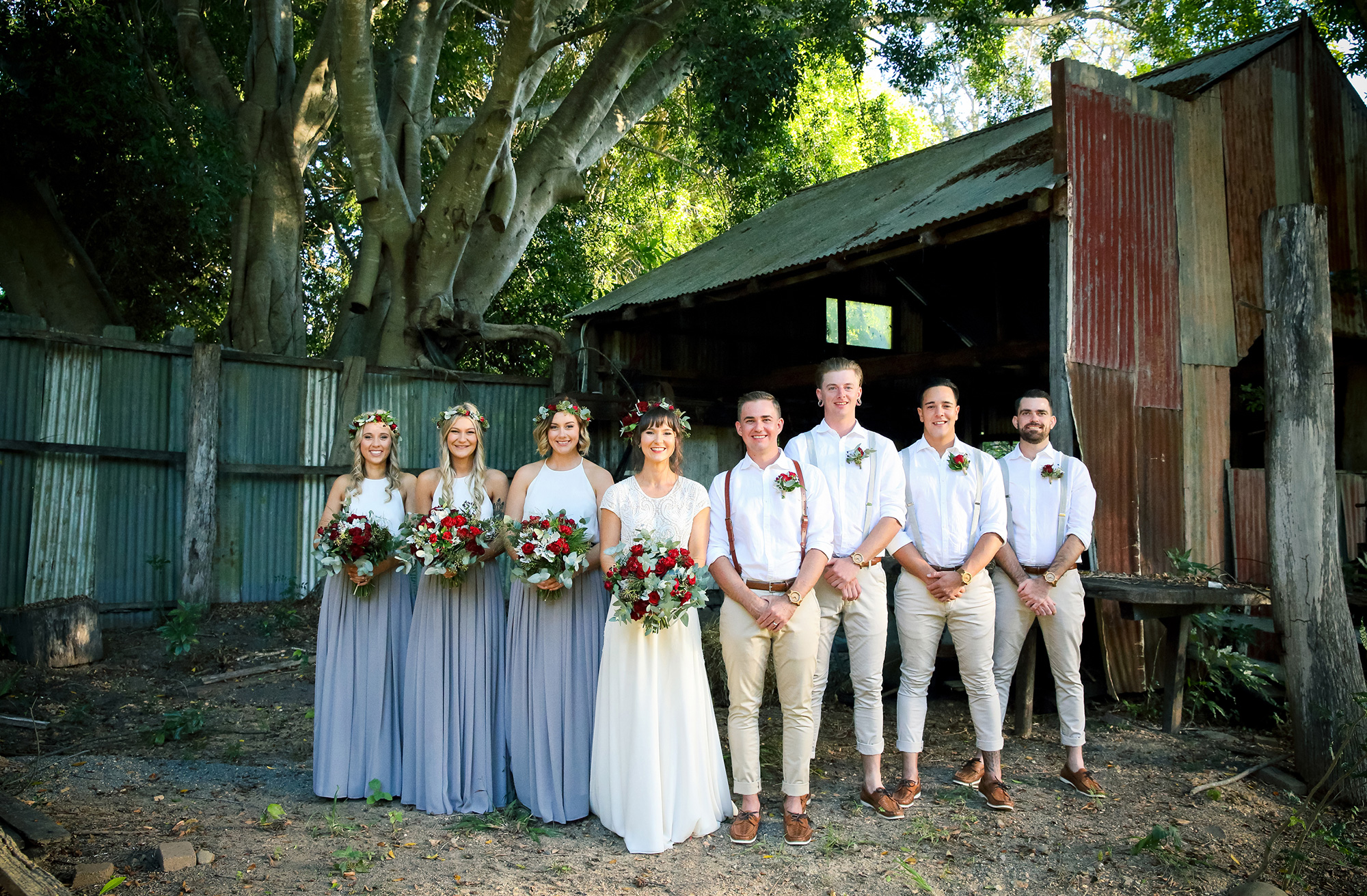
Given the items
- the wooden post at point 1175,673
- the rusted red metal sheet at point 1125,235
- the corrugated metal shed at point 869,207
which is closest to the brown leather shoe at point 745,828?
the wooden post at point 1175,673

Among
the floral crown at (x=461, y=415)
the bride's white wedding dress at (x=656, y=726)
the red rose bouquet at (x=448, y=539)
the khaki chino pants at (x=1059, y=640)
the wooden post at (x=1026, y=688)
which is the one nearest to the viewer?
the bride's white wedding dress at (x=656, y=726)

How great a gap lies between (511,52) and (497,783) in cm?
766

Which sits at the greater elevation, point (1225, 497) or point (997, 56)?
point (997, 56)

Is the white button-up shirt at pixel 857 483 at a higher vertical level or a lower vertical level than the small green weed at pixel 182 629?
higher

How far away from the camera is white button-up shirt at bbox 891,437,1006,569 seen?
4.82 metres

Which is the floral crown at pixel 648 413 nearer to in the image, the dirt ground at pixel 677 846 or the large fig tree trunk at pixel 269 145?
the dirt ground at pixel 677 846

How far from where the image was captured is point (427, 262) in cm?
1048

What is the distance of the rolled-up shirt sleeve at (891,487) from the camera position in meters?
4.59

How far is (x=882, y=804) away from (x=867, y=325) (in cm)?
911

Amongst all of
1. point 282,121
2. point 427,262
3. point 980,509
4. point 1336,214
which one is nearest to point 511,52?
point 427,262

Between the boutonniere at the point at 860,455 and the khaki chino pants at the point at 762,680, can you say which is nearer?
the khaki chino pants at the point at 762,680

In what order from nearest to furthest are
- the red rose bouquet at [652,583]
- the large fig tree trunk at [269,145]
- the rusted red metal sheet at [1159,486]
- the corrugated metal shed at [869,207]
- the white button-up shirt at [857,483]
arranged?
the red rose bouquet at [652,583], the white button-up shirt at [857,483], the rusted red metal sheet at [1159,486], the corrugated metal shed at [869,207], the large fig tree trunk at [269,145]

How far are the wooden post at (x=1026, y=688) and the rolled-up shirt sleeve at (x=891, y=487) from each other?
2090 millimetres

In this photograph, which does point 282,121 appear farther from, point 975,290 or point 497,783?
point 497,783
